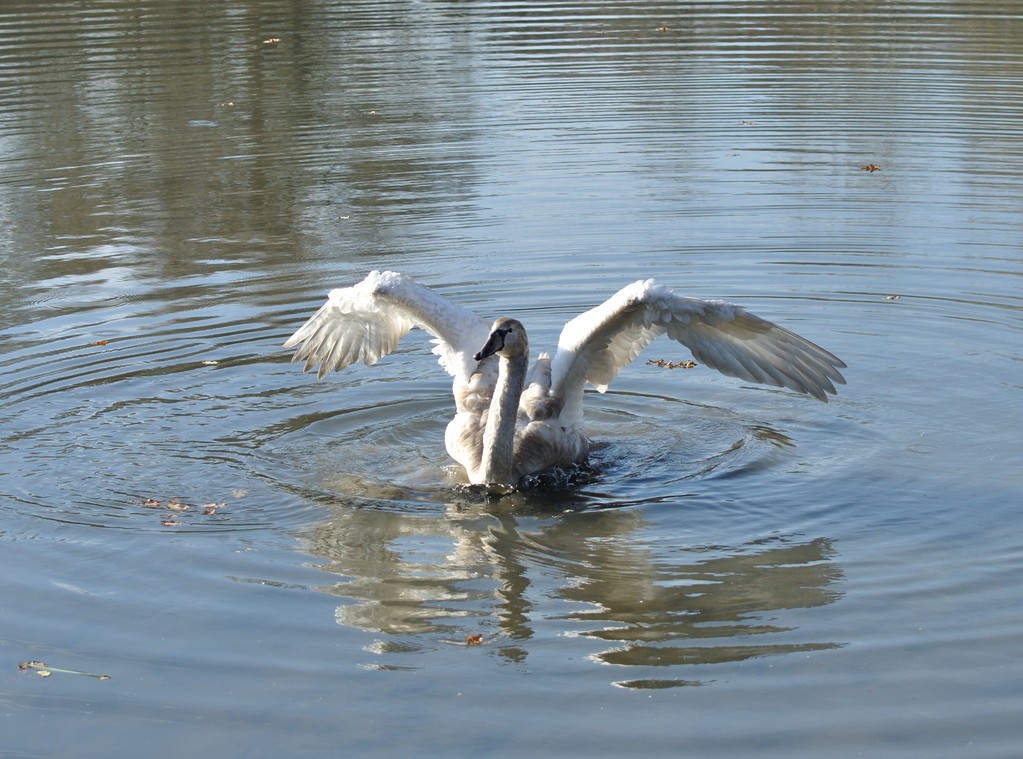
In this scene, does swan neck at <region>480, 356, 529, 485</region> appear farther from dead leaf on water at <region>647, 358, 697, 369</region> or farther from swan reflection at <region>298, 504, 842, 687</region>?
dead leaf on water at <region>647, 358, 697, 369</region>

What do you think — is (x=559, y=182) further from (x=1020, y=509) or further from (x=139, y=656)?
(x=139, y=656)

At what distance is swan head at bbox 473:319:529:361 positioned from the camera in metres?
9.71

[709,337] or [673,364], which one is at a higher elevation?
[709,337]

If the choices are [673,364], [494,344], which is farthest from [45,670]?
[673,364]

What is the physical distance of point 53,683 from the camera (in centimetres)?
715

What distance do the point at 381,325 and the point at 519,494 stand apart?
2.30 metres

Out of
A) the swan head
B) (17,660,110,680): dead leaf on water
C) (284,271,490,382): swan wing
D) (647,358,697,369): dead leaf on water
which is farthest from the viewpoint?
(647,358,697,369): dead leaf on water

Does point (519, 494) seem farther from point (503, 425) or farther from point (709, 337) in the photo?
point (709, 337)

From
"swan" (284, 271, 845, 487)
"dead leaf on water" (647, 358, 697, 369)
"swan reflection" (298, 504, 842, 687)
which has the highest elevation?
"swan" (284, 271, 845, 487)

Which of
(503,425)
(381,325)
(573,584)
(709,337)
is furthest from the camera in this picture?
(381,325)

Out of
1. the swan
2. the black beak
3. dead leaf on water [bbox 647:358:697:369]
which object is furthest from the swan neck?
dead leaf on water [bbox 647:358:697:369]

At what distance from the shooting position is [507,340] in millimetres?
9852

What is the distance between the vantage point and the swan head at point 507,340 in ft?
31.8

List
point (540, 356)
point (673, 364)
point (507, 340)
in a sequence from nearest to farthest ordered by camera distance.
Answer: point (507, 340), point (540, 356), point (673, 364)
